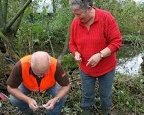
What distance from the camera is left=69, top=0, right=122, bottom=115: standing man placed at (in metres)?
3.44

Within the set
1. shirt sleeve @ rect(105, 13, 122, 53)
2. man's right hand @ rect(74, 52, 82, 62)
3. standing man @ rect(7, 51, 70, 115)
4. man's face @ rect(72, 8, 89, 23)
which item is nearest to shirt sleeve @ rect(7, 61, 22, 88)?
standing man @ rect(7, 51, 70, 115)

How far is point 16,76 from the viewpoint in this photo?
3.34 m

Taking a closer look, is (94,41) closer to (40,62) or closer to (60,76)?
(60,76)

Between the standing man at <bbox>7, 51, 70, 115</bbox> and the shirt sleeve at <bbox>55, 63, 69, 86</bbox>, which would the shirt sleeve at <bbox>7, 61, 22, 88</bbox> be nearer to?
the standing man at <bbox>7, 51, 70, 115</bbox>

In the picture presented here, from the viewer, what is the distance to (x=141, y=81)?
5285mm

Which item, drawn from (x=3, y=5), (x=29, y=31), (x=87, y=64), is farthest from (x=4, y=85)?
(x=87, y=64)

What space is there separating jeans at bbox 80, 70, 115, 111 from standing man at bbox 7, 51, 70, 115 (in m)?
0.36

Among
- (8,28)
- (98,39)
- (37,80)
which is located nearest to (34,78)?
(37,80)

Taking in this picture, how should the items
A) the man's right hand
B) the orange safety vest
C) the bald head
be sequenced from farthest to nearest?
the man's right hand → the orange safety vest → the bald head

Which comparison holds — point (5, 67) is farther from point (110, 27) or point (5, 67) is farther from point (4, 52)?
point (110, 27)

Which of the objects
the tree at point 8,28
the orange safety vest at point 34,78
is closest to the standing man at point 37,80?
the orange safety vest at point 34,78

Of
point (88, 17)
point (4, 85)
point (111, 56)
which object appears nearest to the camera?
point (88, 17)

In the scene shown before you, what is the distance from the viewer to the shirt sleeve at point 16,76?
10.8 ft

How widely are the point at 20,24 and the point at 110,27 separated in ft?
10.1
